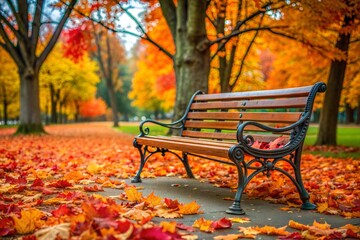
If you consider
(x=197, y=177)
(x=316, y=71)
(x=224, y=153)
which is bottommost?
(x=197, y=177)

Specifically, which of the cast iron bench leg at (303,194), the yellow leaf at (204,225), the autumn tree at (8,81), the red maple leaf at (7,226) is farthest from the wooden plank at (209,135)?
the autumn tree at (8,81)

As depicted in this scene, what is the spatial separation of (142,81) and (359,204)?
149 ft

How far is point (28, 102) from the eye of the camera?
1627 centimetres

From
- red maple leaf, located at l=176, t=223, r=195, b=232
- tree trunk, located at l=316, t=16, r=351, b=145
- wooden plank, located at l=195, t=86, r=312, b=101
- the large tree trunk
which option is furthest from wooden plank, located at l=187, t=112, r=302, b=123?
tree trunk, located at l=316, t=16, r=351, b=145

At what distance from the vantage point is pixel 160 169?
6.79 metres

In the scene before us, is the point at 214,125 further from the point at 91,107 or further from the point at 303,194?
the point at 91,107

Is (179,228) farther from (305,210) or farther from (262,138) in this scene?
(262,138)

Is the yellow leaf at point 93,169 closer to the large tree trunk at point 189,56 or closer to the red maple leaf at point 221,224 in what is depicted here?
the red maple leaf at point 221,224

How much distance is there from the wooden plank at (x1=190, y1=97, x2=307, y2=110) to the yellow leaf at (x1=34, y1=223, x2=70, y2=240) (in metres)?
2.58

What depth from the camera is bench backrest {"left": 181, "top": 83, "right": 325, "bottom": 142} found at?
418 centimetres

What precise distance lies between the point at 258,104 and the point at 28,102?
530 inches

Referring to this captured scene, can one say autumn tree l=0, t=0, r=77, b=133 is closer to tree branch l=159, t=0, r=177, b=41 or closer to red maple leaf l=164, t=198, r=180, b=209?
tree branch l=159, t=0, r=177, b=41

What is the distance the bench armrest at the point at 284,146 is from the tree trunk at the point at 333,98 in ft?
26.7

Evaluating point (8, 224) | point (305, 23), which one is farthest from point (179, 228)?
point (305, 23)
